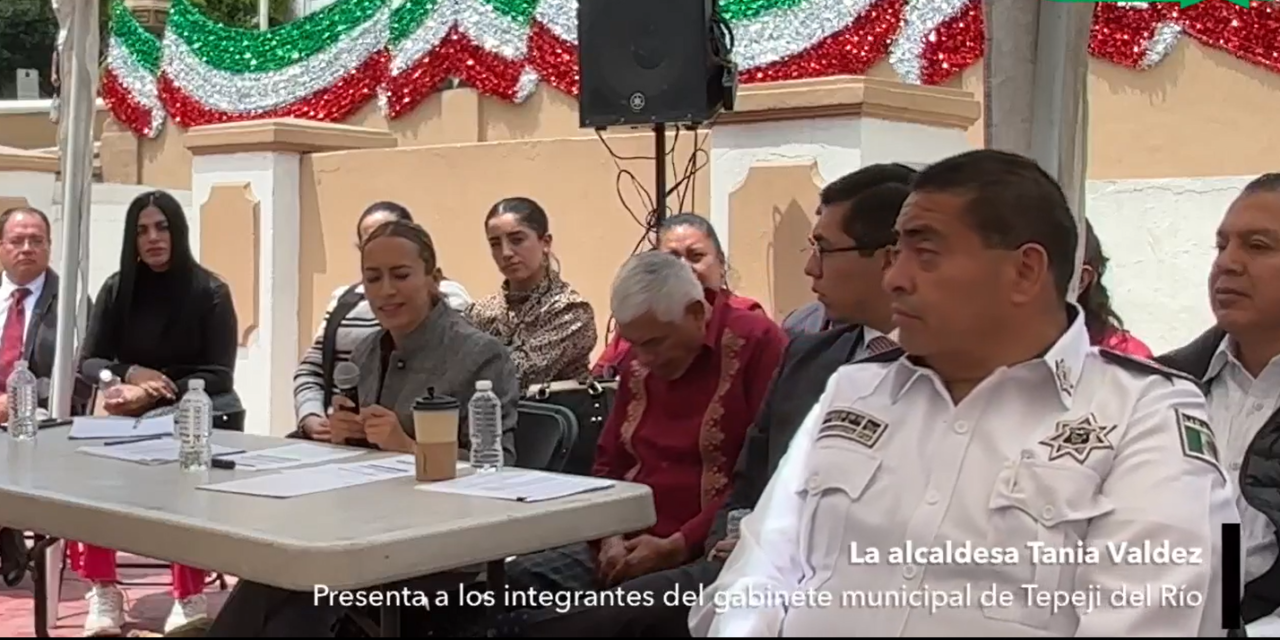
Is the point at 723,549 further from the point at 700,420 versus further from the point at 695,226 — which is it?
the point at 695,226

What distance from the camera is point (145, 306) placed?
4812 millimetres

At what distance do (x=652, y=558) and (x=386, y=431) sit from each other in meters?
0.76

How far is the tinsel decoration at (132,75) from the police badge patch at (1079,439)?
31.4 feet

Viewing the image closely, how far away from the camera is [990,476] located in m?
2.07

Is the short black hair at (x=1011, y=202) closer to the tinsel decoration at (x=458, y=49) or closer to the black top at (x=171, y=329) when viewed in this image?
the black top at (x=171, y=329)

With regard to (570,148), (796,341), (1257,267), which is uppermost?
(570,148)

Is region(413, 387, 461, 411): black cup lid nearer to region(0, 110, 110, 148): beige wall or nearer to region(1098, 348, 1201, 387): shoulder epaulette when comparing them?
region(1098, 348, 1201, 387): shoulder epaulette

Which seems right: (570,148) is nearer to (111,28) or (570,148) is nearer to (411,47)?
(411,47)

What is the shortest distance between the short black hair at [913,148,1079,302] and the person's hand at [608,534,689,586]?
3.92 ft

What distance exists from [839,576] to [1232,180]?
4.18m

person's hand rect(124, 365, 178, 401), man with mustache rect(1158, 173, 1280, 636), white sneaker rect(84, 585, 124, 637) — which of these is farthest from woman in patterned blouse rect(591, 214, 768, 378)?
man with mustache rect(1158, 173, 1280, 636)

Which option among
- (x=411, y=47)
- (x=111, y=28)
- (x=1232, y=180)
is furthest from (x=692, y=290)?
(x=111, y=28)

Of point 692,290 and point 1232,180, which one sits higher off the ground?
point 1232,180

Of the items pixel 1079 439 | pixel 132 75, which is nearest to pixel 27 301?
pixel 1079 439
